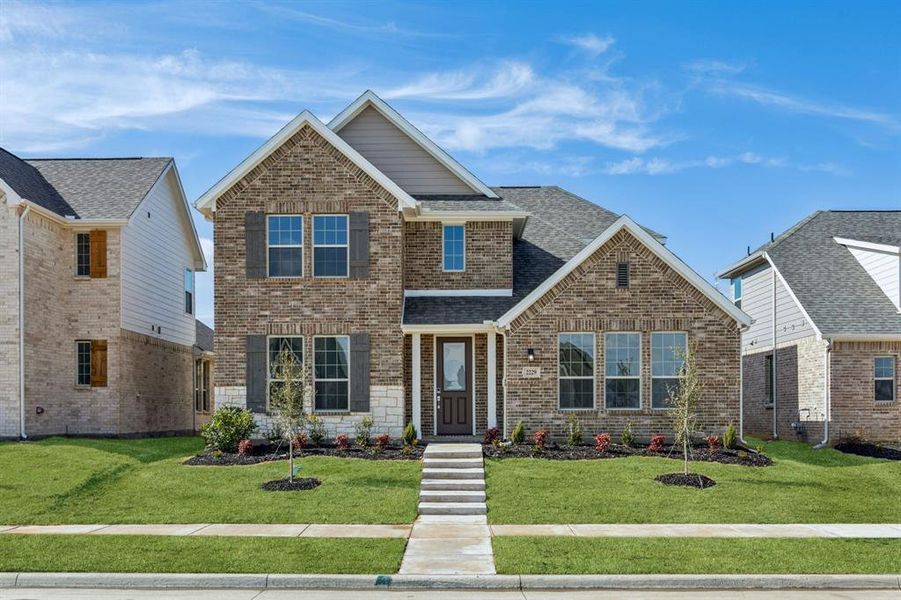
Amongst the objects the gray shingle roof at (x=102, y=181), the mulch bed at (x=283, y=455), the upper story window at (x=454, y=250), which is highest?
the gray shingle roof at (x=102, y=181)

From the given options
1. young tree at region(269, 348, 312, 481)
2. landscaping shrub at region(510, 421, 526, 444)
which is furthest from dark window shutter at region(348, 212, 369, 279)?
landscaping shrub at region(510, 421, 526, 444)

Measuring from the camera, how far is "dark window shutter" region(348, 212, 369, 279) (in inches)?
800

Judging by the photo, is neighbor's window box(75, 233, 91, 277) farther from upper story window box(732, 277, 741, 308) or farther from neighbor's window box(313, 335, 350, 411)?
upper story window box(732, 277, 741, 308)

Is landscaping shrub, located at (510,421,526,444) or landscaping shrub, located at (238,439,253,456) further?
landscaping shrub, located at (510,421,526,444)

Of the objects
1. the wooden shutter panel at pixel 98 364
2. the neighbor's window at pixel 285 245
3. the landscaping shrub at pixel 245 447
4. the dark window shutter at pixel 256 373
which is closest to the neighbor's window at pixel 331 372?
the dark window shutter at pixel 256 373

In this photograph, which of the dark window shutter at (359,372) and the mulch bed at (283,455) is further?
the dark window shutter at (359,372)

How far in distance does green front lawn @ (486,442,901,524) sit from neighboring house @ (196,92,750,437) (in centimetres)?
247

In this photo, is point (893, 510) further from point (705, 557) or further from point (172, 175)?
point (172, 175)

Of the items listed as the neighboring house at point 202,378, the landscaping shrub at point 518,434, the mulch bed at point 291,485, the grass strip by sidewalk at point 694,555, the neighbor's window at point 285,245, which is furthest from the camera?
the neighboring house at point 202,378

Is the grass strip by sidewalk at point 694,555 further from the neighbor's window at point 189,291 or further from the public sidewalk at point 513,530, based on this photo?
the neighbor's window at point 189,291

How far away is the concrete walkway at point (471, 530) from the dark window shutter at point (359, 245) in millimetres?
7931

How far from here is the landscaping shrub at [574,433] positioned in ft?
63.2

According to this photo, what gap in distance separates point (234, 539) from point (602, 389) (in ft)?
33.3

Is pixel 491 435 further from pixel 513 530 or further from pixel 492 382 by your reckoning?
pixel 513 530
